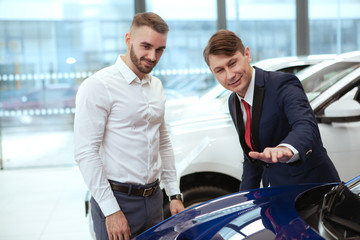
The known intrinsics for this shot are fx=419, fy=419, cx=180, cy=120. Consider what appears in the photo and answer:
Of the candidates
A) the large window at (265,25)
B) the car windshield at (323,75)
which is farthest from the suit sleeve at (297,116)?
the large window at (265,25)

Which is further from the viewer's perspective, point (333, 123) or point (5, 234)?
point (5, 234)

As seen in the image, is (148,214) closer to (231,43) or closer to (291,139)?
(291,139)

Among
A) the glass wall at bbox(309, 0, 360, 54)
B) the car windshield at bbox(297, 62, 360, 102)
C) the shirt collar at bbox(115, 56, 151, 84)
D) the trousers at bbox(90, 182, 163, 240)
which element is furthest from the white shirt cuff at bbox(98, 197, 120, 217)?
the glass wall at bbox(309, 0, 360, 54)

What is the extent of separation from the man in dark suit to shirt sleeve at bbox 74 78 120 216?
572 millimetres

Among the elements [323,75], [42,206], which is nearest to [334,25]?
[323,75]

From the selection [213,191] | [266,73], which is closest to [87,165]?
[266,73]

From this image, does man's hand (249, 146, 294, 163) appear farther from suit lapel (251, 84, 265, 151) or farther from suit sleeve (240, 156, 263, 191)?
suit sleeve (240, 156, 263, 191)

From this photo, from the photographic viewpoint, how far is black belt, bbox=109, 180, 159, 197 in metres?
1.87

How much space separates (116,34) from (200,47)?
1.60m

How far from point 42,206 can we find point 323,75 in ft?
11.3

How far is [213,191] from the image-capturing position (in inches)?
124

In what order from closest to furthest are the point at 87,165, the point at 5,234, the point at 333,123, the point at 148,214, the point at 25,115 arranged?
the point at 87,165, the point at 148,214, the point at 333,123, the point at 5,234, the point at 25,115

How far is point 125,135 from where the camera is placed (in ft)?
5.99

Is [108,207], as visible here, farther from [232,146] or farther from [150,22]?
[232,146]
